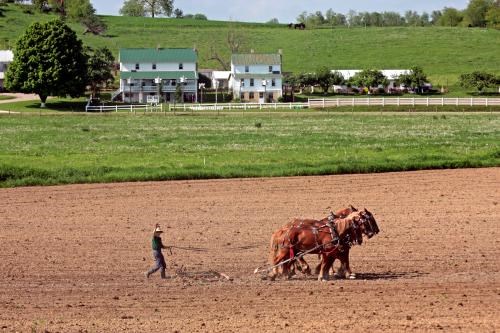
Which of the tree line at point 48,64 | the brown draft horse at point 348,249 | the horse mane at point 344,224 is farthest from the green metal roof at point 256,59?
the horse mane at point 344,224

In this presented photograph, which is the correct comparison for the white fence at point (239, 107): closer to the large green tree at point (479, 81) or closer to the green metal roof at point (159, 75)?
the green metal roof at point (159, 75)

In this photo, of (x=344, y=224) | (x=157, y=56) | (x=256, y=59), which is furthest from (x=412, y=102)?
(x=344, y=224)

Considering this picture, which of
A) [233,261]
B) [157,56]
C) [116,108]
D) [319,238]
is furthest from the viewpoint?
[157,56]

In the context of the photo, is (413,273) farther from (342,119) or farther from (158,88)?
(158,88)

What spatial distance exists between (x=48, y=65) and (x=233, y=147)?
64488 millimetres

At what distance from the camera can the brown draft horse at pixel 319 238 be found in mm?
18844

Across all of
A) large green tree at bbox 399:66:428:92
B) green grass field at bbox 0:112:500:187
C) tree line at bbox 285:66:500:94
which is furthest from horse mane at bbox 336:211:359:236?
large green tree at bbox 399:66:428:92

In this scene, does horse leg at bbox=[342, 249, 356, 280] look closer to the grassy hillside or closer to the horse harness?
the horse harness

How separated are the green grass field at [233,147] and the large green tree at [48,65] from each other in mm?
31152

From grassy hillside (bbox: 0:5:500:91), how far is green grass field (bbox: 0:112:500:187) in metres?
81.2

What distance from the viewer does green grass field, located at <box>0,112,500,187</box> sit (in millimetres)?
37531

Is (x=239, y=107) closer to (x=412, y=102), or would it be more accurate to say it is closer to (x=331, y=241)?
(x=412, y=102)

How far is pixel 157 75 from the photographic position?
12544cm

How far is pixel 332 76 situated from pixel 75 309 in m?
121
